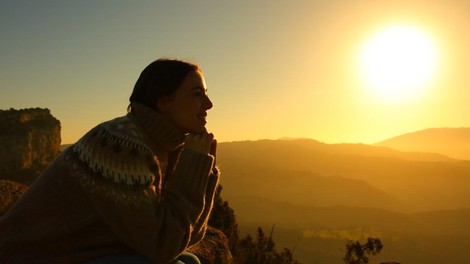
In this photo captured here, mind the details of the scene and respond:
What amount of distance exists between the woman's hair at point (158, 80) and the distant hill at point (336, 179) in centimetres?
11156

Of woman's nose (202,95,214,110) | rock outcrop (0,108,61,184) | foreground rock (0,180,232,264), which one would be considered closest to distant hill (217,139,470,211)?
rock outcrop (0,108,61,184)

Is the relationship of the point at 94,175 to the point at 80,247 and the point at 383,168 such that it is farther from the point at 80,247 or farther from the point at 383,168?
the point at 383,168

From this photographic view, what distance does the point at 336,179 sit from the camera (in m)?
141

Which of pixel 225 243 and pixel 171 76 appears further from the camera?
pixel 225 243

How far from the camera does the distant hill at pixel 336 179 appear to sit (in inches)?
4732

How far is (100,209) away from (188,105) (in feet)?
2.61

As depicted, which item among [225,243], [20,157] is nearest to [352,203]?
[20,157]

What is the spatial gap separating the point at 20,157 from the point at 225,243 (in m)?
58.4

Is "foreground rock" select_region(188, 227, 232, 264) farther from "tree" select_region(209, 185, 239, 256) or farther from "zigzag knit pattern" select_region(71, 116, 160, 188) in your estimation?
"tree" select_region(209, 185, 239, 256)

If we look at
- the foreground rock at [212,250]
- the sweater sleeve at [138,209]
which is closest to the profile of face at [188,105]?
the sweater sleeve at [138,209]

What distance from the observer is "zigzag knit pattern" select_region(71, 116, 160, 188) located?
1.87 metres

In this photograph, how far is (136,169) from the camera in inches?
75.3

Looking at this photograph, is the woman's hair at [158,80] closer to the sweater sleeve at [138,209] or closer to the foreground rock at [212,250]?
the sweater sleeve at [138,209]

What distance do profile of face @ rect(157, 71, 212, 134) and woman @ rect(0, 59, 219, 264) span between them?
10 centimetres
